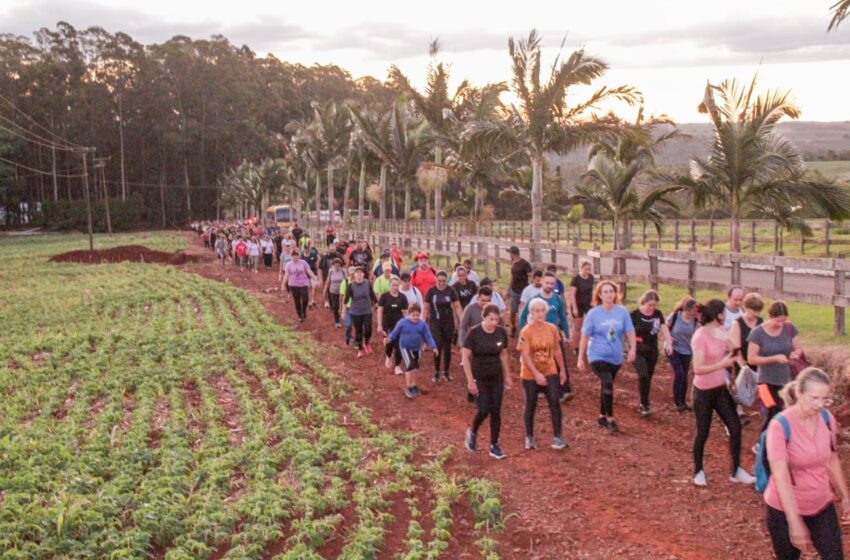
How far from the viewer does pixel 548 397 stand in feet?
29.6

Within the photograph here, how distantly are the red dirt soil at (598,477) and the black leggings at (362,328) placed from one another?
221 cm

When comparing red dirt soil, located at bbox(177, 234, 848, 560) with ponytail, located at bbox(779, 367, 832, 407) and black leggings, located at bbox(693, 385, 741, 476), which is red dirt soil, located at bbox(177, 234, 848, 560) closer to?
black leggings, located at bbox(693, 385, 741, 476)

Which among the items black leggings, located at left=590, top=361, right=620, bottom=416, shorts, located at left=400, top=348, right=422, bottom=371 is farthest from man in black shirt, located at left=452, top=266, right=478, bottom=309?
black leggings, located at left=590, top=361, right=620, bottom=416

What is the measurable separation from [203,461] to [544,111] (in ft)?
44.5

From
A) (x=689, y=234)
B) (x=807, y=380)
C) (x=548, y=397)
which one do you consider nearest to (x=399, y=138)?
(x=689, y=234)

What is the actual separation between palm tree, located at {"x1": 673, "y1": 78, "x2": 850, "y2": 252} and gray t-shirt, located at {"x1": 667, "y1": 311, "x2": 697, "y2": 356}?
7459mm

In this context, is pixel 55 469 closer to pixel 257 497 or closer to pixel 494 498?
pixel 257 497

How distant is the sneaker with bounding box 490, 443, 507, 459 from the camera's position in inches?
355

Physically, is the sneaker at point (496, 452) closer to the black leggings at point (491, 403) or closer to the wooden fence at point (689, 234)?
the black leggings at point (491, 403)

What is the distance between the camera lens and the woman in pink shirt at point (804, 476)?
484 centimetres

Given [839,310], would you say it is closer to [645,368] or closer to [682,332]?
[682,332]

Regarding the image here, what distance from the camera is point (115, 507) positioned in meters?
7.73

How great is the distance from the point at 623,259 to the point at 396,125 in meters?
19.8

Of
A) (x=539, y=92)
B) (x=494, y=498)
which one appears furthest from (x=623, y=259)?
(x=494, y=498)
